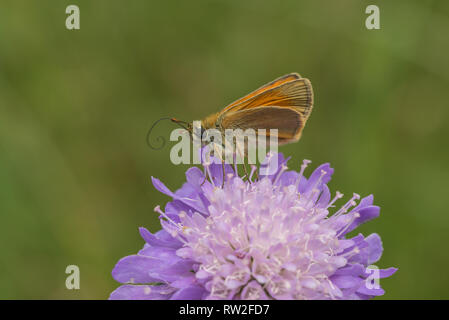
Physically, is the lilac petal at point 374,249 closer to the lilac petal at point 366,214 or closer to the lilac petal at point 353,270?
the lilac petal at point 366,214

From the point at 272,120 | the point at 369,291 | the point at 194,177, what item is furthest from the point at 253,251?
the point at 272,120

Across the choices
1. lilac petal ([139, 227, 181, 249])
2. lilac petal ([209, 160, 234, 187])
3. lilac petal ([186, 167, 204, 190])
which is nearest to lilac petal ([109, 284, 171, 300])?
lilac petal ([139, 227, 181, 249])

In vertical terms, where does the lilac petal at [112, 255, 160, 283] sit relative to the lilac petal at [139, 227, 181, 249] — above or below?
below

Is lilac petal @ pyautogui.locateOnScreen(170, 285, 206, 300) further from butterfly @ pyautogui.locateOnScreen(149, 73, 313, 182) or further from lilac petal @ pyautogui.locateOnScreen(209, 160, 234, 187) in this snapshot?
butterfly @ pyautogui.locateOnScreen(149, 73, 313, 182)

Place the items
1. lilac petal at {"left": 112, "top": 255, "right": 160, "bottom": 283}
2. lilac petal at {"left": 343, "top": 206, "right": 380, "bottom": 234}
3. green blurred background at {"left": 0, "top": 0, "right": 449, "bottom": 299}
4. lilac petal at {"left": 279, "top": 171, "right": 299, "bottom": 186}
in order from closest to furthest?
lilac petal at {"left": 112, "top": 255, "right": 160, "bottom": 283} < lilac petal at {"left": 343, "top": 206, "right": 380, "bottom": 234} < lilac petal at {"left": 279, "top": 171, "right": 299, "bottom": 186} < green blurred background at {"left": 0, "top": 0, "right": 449, "bottom": 299}

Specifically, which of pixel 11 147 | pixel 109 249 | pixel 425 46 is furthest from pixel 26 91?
pixel 425 46

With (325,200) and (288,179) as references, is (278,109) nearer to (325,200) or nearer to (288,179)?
(288,179)

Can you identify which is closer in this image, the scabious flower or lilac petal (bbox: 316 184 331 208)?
the scabious flower
